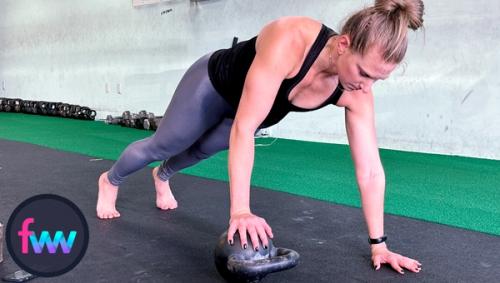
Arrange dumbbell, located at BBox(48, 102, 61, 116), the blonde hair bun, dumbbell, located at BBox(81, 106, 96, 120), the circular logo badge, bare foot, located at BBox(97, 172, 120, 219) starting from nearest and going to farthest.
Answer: the circular logo badge, the blonde hair bun, bare foot, located at BBox(97, 172, 120, 219), dumbbell, located at BBox(81, 106, 96, 120), dumbbell, located at BBox(48, 102, 61, 116)

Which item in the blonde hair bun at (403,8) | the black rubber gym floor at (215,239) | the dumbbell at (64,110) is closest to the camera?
the blonde hair bun at (403,8)

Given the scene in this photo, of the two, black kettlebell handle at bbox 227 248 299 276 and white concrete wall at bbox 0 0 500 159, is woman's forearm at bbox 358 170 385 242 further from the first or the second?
white concrete wall at bbox 0 0 500 159

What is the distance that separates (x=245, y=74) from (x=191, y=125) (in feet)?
1.00

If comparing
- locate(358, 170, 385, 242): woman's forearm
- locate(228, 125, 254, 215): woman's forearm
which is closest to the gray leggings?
locate(228, 125, 254, 215): woman's forearm

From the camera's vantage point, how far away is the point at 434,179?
2.80 m

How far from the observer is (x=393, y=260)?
1490 millimetres

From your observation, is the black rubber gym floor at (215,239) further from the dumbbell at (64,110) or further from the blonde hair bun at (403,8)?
the dumbbell at (64,110)

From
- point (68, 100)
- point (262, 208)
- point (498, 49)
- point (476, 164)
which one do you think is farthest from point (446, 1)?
point (68, 100)

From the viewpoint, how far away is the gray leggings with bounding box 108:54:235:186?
→ 1.63 m

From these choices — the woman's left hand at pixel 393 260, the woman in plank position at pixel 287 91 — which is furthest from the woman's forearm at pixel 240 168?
the woman's left hand at pixel 393 260

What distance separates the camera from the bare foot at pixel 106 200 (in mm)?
1988

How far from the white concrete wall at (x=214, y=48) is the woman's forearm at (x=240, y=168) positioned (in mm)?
2676

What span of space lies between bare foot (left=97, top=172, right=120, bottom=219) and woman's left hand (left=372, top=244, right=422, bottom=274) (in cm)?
102

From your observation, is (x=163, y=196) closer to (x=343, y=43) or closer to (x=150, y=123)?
(x=343, y=43)
